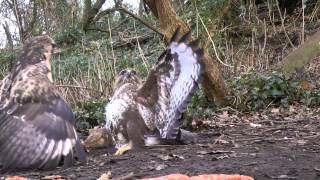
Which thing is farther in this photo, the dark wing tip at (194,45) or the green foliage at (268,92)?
Answer: the green foliage at (268,92)

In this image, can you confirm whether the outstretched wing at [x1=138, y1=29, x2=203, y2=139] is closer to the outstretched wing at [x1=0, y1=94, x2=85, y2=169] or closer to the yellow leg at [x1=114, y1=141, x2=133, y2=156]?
the yellow leg at [x1=114, y1=141, x2=133, y2=156]

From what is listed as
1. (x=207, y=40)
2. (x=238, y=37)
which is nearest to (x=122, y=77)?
(x=207, y=40)

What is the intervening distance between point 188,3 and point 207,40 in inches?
171

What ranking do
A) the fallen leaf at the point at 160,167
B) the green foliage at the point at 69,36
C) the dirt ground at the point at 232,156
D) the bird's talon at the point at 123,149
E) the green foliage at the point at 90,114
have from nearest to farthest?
the dirt ground at the point at 232,156
the fallen leaf at the point at 160,167
the bird's talon at the point at 123,149
the green foliage at the point at 90,114
the green foliage at the point at 69,36

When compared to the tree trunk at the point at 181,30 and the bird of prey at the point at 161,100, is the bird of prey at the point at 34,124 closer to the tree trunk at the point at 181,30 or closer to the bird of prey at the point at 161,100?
the bird of prey at the point at 161,100

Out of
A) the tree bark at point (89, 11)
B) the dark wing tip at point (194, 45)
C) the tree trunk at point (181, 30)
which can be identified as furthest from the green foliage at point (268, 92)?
the tree bark at point (89, 11)

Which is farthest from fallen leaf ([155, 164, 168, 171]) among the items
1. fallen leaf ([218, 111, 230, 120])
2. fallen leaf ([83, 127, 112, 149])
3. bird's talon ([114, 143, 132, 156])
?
fallen leaf ([218, 111, 230, 120])

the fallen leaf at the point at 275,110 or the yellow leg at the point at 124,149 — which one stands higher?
the fallen leaf at the point at 275,110

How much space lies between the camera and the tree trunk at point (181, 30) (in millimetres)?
7914

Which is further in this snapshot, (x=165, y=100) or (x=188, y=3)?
(x=188, y=3)

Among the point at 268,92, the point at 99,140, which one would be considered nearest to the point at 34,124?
the point at 99,140

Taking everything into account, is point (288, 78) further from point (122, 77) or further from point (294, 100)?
point (122, 77)

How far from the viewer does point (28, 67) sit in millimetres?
5145

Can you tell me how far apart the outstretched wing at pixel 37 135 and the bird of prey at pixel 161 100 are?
2.94 ft
